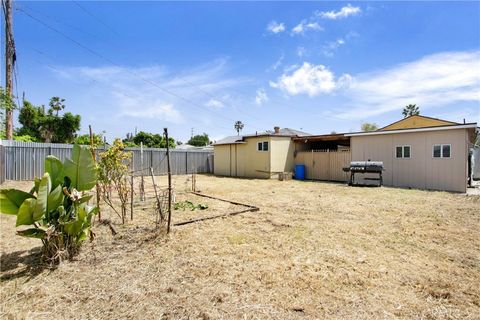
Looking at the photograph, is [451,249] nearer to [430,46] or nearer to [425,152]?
[425,152]

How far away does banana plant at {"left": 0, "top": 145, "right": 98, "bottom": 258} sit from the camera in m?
3.03

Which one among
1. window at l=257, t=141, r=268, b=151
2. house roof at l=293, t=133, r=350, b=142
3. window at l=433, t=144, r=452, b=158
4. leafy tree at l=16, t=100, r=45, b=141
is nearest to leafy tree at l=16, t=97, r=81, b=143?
leafy tree at l=16, t=100, r=45, b=141

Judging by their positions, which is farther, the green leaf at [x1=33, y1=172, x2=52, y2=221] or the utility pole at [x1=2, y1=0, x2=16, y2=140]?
the utility pole at [x1=2, y1=0, x2=16, y2=140]

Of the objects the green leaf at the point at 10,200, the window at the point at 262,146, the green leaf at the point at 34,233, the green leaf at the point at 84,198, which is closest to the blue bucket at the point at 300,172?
the window at the point at 262,146

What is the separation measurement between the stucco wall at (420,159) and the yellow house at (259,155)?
4.38m

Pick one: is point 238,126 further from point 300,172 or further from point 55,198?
point 55,198

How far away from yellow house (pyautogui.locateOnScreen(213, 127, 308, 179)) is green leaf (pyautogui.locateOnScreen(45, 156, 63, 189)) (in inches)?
532

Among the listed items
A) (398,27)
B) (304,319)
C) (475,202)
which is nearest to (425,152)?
(475,202)

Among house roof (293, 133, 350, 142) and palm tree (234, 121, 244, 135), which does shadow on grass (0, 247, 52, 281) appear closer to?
house roof (293, 133, 350, 142)

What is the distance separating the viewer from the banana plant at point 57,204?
119 inches

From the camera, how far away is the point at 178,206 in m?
7.30

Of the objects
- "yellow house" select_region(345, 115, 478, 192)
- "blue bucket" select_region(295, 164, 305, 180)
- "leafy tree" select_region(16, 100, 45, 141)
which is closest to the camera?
"yellow house" select_region(345, 115, 478, 192)

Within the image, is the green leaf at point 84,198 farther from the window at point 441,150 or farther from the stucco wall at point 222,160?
the stucco wall at point 222,160

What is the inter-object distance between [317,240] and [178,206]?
14.0 ft
